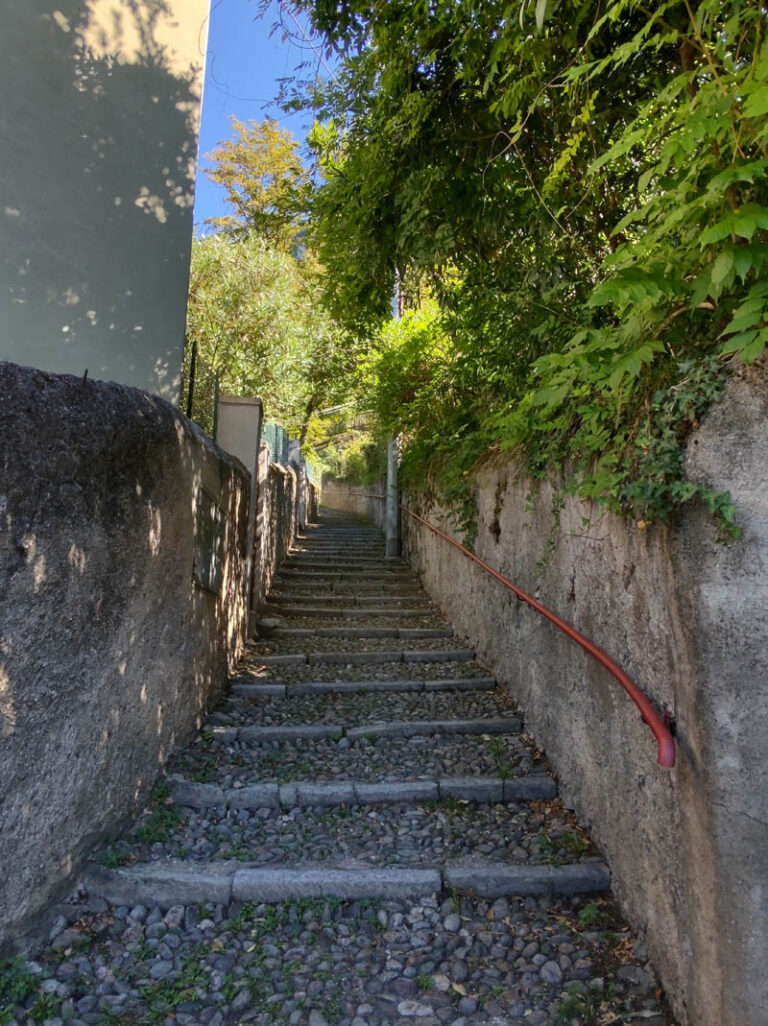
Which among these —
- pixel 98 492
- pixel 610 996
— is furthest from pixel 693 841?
pixel 98 492

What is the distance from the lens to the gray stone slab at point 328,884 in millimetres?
2285

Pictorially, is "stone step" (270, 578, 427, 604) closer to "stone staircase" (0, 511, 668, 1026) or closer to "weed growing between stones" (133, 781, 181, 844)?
"stone staircase" (0, 511, 668, 1026)

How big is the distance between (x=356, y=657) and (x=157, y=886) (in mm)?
2583

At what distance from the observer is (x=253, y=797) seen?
285 centimetres

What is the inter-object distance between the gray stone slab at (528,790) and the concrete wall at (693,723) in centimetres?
13

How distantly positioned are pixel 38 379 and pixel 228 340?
334 inches

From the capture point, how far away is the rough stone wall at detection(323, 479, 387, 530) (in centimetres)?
1335

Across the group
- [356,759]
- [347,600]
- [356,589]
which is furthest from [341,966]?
[356,589]

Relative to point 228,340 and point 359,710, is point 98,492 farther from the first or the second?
point 228,340

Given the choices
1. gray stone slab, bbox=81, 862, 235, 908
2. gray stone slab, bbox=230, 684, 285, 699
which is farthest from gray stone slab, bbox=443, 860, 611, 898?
gray stone slab, bbox=230, 684, 285, 699

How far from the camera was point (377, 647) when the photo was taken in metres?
5.05

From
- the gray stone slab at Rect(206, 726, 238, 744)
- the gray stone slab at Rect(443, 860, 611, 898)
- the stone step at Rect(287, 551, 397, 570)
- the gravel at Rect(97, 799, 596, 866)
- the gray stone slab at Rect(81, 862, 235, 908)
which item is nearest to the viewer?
the gray stone slab at Rect(81, 862, 235, 908)

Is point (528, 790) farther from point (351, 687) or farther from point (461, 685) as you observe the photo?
point (351, 687)

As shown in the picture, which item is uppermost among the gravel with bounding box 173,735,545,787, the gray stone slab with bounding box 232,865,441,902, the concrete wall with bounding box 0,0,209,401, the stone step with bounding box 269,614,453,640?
the concrete wall with bounding box 0,0,209,401
